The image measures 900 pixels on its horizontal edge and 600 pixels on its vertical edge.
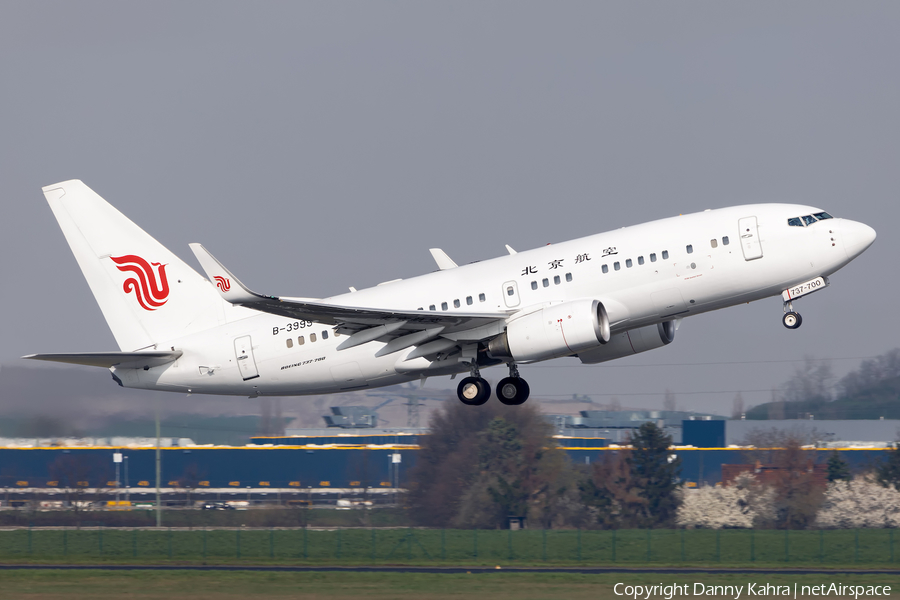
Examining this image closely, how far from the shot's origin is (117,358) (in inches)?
1374

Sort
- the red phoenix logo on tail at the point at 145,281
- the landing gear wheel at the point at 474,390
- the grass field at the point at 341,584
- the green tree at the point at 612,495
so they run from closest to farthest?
the landing gear wheel at the point at 474,390, the red phoenix logo on tail at the point at 145,281, the grass field at the point at 341,584, the green tree at the point at 612,495

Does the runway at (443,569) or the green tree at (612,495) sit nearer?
the runway at (443,569)

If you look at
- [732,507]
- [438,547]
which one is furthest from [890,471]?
[438,547]

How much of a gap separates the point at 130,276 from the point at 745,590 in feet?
86.8

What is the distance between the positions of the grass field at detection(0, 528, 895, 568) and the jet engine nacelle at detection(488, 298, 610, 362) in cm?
2280

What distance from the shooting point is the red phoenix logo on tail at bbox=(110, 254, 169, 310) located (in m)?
38.2

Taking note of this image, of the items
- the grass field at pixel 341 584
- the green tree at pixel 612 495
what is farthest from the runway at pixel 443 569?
the green tree at pixel 612 495

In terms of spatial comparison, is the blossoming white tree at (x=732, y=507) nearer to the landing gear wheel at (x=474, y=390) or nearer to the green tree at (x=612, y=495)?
the green tree at (x=612, y=495)

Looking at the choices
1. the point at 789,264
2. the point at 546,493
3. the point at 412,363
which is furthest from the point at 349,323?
the point at 546,493

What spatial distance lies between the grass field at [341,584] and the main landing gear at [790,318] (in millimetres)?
12584

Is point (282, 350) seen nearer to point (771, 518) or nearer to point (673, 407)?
point (771, 518)

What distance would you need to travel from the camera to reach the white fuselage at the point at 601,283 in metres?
31.6

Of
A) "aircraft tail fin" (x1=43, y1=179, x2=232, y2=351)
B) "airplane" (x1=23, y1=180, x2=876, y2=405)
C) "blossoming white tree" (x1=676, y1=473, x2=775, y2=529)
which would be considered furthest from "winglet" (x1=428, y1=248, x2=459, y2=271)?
"blossoming white tree" (x1=676, y1=473, x2=775, y2=529)

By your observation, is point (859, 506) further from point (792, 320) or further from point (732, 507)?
point (792, 320)
